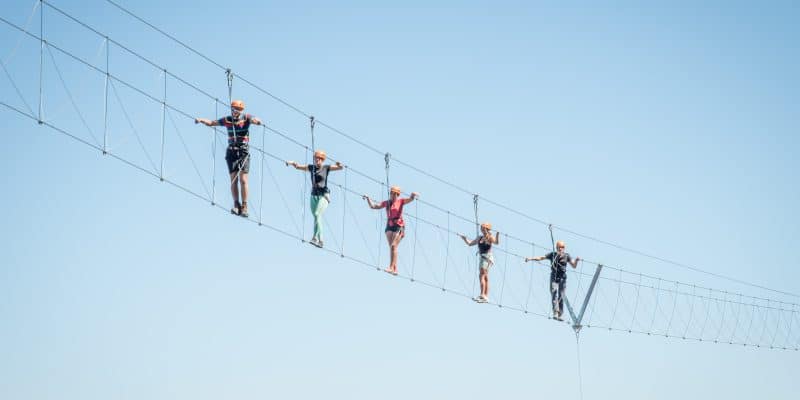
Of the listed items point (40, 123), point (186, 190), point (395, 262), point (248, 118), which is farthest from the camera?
point (395, 262)

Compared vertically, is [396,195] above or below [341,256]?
above

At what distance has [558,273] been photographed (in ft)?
100

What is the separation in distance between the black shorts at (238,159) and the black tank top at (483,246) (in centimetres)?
773

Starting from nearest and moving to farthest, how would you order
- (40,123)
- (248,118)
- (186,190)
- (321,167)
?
(40,123)
(186,190)
(248,118)
(321,167)

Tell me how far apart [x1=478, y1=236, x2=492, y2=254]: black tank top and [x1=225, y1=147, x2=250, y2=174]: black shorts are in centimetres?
773

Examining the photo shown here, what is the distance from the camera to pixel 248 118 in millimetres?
23250

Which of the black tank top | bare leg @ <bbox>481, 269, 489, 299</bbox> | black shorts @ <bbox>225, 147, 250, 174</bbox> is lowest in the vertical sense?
bare leg @ <bbox>481, 269, 489, 299</bbox>

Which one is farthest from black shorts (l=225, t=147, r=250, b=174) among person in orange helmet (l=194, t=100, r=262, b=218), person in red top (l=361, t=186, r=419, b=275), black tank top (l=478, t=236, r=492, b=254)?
black tank top (l=478, t=236, r=492, b=254)

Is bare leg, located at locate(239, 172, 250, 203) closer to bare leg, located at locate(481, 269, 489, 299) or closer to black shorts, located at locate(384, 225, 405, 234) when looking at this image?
black shorts, located at locate(384, 225, 405, 234)

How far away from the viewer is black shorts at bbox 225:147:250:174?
23266mm

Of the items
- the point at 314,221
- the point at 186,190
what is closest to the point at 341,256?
the point at 314,221

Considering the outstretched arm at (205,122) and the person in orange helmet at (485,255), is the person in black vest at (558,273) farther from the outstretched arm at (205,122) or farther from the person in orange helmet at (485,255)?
the outstretched arm at (205,122)

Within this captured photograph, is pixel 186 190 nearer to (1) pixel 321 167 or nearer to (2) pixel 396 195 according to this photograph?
(1) pixel 321 167

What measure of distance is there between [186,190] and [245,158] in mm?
2378
